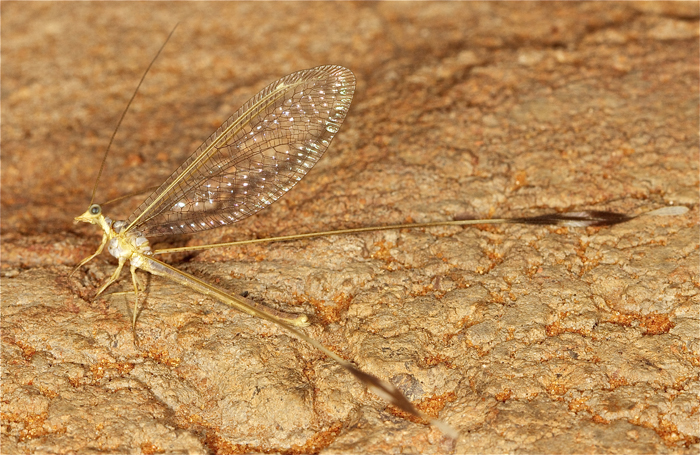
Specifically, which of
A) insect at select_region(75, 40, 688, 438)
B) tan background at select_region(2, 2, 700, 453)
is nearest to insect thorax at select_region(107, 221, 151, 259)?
insect at select_region(75, 40, 688, 438)

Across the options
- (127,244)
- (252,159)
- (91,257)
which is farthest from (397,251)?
(91,257)

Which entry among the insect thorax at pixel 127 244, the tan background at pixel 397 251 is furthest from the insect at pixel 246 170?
the tan background at pixel 397 251

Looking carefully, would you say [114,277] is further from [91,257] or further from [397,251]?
[397,251]

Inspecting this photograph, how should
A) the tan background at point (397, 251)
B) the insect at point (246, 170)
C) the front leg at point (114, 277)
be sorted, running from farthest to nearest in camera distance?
the insect at point (246, 170) → the front leg at point (114, 277) → the tan background at point (397, 251)

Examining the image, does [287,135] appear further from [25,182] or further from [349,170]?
[25,182]

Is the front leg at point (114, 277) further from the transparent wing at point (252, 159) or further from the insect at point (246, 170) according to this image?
the transparent wing at point (252, 159)

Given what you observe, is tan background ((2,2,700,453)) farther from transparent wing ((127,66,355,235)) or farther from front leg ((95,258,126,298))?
transparent wing ((127,66,355,235))

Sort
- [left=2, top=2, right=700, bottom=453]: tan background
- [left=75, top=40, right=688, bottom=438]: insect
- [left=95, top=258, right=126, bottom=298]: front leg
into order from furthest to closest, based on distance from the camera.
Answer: [left=75, top=40, right=688, bottom=438]: insect
[left=95, top=258, right=126, bottom=298]: front leg
[left=2, top=2, right=700, bottom=453]: tan background
